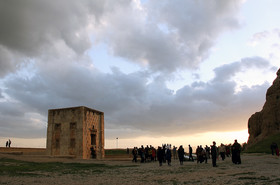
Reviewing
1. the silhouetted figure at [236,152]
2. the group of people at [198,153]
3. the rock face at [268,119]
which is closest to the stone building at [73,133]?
the group of people at [198,153]

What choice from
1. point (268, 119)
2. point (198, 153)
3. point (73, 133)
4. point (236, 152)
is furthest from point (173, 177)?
point (268, 119)

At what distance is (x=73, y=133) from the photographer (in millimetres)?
27750

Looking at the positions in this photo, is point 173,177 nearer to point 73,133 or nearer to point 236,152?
point 236,152

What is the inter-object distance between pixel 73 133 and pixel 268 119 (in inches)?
1362

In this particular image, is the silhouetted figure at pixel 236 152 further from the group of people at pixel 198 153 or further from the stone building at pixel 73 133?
the stone building at pixel 73 133

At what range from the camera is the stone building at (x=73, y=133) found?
27.2 meters

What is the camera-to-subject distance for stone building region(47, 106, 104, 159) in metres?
27.2

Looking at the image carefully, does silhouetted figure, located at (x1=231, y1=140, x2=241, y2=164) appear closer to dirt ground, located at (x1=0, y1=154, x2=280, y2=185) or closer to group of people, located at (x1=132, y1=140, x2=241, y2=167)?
group of people, located at (x1=132, y1=140, x2=241, y2=167)

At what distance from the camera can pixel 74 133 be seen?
2769 centimetres

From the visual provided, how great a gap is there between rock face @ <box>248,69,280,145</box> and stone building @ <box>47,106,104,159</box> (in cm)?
3064

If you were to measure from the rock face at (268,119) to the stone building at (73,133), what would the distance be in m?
30.6

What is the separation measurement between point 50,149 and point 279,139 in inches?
1282

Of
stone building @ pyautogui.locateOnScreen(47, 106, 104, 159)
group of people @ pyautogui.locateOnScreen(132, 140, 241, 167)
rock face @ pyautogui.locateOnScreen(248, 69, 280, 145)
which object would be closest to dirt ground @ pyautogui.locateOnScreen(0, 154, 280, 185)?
group of people @ pyautogui.locateOnScreen(132, 140, 241, 167)

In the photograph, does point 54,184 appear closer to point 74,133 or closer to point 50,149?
point 74,133
